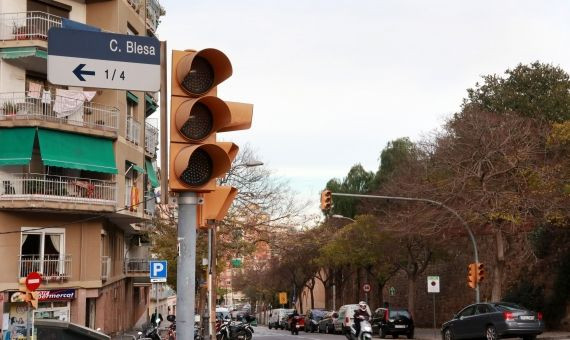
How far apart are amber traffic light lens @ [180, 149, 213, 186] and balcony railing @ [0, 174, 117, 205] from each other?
88.0 ft

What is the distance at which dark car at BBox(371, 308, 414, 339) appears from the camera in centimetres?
3994

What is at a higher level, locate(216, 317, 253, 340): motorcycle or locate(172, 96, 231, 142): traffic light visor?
locate(172, 96, 231, 142): traffic light visor

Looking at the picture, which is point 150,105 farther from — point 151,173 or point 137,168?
point 137,168

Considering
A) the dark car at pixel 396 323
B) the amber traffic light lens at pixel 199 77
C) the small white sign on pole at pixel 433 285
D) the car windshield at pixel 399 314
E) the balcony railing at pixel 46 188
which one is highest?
the balcony railing at pixel 46 188

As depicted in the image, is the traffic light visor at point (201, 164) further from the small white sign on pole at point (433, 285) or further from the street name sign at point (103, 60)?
the small white sign on pole at point (433, 285)

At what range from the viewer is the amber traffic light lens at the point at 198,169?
5066mm

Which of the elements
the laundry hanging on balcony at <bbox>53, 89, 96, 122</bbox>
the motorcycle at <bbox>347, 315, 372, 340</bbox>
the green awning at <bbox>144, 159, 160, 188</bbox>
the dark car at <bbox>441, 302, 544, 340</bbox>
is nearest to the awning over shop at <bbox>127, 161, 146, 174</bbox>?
the green awning at <bbox>144, 159, 160, 188</bbox>

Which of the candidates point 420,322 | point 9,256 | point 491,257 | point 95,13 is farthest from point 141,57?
point 420,322

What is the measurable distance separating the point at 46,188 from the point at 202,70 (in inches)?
1075

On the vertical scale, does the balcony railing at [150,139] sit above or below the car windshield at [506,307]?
above

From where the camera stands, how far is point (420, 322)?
5331 centimetres

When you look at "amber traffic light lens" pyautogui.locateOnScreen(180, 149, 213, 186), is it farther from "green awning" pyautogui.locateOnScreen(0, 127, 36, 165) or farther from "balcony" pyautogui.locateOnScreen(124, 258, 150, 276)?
"balcony" pyautogui.locateOnScreen(124, 258, 150, 276)

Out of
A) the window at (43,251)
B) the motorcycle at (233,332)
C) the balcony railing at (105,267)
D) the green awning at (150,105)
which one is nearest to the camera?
the motorcycle at (233,332)

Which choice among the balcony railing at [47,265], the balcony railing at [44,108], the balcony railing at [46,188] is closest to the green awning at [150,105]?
the balcony railing at [44,108]
